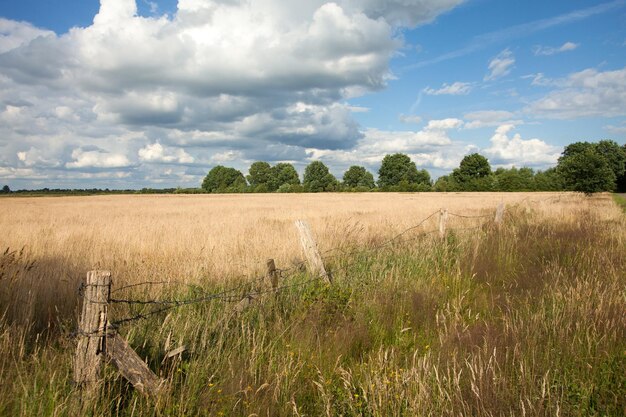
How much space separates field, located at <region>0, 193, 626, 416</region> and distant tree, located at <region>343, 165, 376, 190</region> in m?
116

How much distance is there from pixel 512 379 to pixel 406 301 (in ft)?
7.34

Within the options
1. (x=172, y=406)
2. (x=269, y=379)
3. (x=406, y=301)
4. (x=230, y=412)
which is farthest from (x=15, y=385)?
(x=406, y=301)

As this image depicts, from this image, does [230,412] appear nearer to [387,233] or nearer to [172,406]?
[172,406]

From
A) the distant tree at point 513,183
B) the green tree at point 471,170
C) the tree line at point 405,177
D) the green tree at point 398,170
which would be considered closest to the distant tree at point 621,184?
the tree line at point 405,177

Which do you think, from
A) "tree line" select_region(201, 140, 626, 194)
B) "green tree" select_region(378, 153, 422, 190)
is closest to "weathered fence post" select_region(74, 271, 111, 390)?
"tree line" select_region(201, 140, 626, 194)

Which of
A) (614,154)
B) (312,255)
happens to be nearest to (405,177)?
(614,154)

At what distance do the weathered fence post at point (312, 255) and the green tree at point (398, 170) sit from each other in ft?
378

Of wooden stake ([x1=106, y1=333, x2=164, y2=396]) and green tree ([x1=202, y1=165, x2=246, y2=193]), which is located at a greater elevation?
green tree ([x1=202, y1=165, x2=246, y2=193])

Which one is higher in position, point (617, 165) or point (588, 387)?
point (617, 165)

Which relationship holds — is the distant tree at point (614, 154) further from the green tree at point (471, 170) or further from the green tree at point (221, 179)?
the green tree at point (221, 179)

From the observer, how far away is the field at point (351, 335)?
125 inches

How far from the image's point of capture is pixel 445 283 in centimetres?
688

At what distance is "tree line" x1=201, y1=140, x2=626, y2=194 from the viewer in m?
95.3

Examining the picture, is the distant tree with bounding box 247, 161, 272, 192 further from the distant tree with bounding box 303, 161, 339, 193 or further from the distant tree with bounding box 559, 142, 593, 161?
the distant tree with bounding box 559, 142, 593, 161
